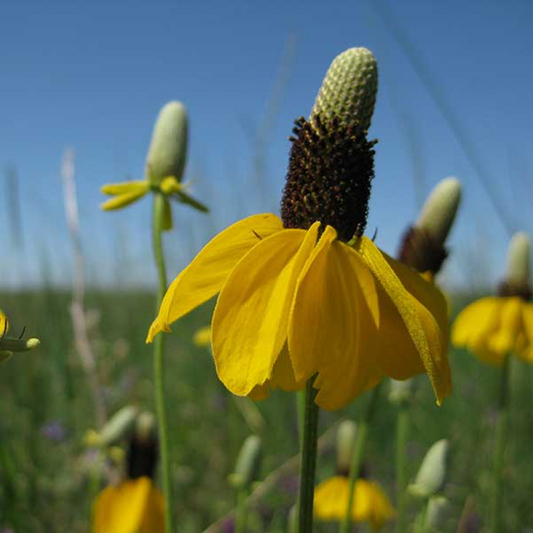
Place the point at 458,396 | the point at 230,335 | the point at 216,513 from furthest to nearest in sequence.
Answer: the point at 458,396, the point at 216,513, the point at 230,335

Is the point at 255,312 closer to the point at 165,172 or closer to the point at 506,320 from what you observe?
the point at 165,172

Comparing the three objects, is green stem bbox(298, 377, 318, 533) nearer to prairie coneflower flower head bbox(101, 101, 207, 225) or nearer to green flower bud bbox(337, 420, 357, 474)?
prairie coneflower flower head bbox(101, 101, 207, 225)

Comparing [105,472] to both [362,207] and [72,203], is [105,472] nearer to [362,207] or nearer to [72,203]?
[72,203]

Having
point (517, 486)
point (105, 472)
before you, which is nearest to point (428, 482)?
point (105, 472)

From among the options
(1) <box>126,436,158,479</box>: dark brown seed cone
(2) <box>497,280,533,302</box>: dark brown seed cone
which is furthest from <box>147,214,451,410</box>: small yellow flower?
(2) <box>497,280,533,302</box>: dark brown seed cone

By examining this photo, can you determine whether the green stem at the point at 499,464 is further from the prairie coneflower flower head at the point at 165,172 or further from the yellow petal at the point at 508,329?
the prairie coneflower flower head at the point at 165,172

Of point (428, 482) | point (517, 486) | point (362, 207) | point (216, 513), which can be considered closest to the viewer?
point (362, 207)
